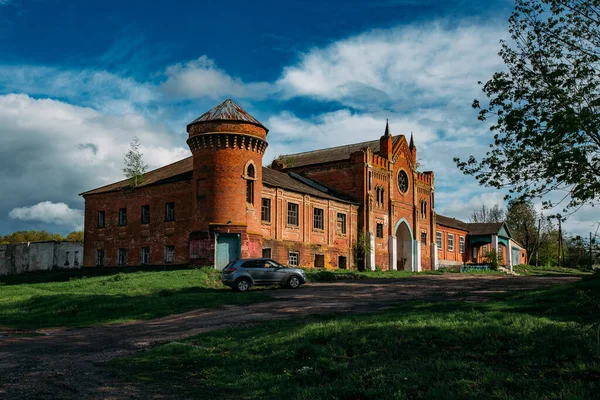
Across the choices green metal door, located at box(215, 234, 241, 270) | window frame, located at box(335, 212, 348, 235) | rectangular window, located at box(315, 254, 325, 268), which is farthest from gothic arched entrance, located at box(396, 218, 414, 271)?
green metal door, located at box(215, 234, 241, 270)

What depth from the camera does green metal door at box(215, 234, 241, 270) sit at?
107ft

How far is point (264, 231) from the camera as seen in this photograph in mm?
35531

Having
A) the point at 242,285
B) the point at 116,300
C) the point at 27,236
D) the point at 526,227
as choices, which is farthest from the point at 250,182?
the point at 27,236

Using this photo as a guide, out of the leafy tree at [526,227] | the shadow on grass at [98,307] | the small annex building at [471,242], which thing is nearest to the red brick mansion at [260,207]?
the small annex building at [471,242]

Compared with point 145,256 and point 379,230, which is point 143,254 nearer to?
point 145,256

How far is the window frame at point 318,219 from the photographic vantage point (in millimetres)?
40531

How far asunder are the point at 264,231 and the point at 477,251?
124 feet

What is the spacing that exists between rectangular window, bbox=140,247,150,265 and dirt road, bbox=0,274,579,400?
15.3 metres

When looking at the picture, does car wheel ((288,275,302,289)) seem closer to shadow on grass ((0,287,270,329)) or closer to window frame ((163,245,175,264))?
shadow on grass ((0,287,270,329))

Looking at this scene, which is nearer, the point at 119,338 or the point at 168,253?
the point at 119,338

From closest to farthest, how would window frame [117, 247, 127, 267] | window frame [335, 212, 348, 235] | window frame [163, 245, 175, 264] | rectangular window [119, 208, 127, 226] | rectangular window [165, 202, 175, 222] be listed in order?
window frame [163, 245, 175, 264] < rectangular window [165, 202, 175, 222] < window frame [117, 247, 127, 267] < rectangular window [119, 208, 127, 226] < window frame [335, 212, 348, 235]

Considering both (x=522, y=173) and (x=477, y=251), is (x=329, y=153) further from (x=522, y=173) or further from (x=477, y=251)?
(x=522, y=173)

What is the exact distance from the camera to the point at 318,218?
41.0 metres

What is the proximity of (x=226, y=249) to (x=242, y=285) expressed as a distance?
772 centimetres
